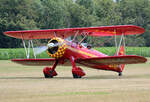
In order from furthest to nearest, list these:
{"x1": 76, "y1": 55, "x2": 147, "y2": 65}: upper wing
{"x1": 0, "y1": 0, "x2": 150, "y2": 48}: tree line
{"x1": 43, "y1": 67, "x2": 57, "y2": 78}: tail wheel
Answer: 1. {"x1": 0, "y1": 0, "x2": 150, "y2": 48}: tree line
2. {"x1": 43, "y1": 67, "x2": 57, "y2": 78}: tail wheel
3. {"x1": 76, "y1": 55, "x2": 147, "y2": 65}: upper wing

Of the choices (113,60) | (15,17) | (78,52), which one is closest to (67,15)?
(15,17)

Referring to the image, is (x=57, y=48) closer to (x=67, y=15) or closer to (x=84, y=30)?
(x=84, y=30)

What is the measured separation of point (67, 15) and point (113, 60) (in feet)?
175

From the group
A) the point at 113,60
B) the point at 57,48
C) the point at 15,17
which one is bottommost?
the point at 15,17

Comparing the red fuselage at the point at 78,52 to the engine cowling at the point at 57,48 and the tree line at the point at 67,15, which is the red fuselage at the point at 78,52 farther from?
the tree line at the point at 67,15

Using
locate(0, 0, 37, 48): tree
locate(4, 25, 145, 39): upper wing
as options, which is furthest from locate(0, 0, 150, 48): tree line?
locate(4, 25, 145, 39): upper wing

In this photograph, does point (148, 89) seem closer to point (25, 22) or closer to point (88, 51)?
point (88, 51)

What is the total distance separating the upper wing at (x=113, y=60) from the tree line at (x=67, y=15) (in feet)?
120

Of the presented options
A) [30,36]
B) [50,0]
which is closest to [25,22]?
[50,0]

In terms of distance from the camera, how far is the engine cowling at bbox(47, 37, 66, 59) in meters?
18.6

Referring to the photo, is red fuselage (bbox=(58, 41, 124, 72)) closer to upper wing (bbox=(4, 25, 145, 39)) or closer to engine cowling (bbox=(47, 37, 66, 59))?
engine cowling (bbox=(47, 37, 66, 59))

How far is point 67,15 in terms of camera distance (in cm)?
7175

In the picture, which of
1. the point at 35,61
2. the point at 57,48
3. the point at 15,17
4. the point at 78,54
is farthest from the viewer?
the point at 15,17

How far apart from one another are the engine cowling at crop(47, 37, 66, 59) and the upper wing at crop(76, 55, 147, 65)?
1095mm
